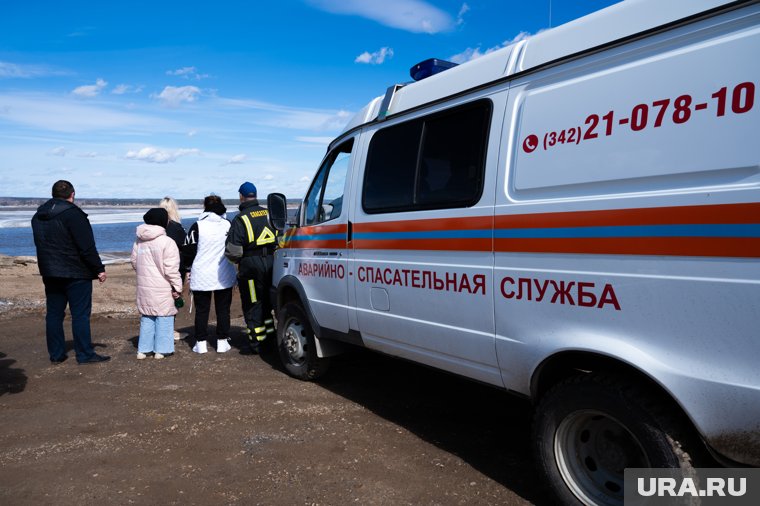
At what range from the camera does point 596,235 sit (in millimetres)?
2693

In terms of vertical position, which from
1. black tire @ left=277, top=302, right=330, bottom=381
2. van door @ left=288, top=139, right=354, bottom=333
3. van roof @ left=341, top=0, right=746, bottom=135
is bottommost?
black tire @ left=277, top=302, right=330, bottom=381

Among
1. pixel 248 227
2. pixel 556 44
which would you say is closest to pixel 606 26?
pixel 556 44

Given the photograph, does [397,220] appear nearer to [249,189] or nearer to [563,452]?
[563,452]

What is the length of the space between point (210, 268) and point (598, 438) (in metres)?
4.86

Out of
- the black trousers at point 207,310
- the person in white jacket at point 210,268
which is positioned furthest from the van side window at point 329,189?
the black trousers at point 207,310

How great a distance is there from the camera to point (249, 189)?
6.63m

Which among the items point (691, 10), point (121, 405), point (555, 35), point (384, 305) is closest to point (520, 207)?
point (555, 35)

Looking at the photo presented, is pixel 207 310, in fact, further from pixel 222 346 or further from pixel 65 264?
pixel 65 264

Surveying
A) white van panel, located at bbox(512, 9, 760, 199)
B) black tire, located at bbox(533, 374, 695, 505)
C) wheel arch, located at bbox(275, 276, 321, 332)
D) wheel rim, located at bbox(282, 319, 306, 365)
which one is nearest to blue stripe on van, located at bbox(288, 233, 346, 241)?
wheel arch, located at bbox(275, 276, 321, 332)

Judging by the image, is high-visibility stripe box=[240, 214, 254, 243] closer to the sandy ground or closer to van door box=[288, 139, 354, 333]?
van door box=[288, 139, 354, 333]

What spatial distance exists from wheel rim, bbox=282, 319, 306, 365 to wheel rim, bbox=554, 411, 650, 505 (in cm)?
304

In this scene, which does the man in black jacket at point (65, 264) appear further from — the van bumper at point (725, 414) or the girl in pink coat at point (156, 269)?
the van bumper at point (725, 414)

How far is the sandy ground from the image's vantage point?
346 centimetres

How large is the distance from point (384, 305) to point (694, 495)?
2199mm
